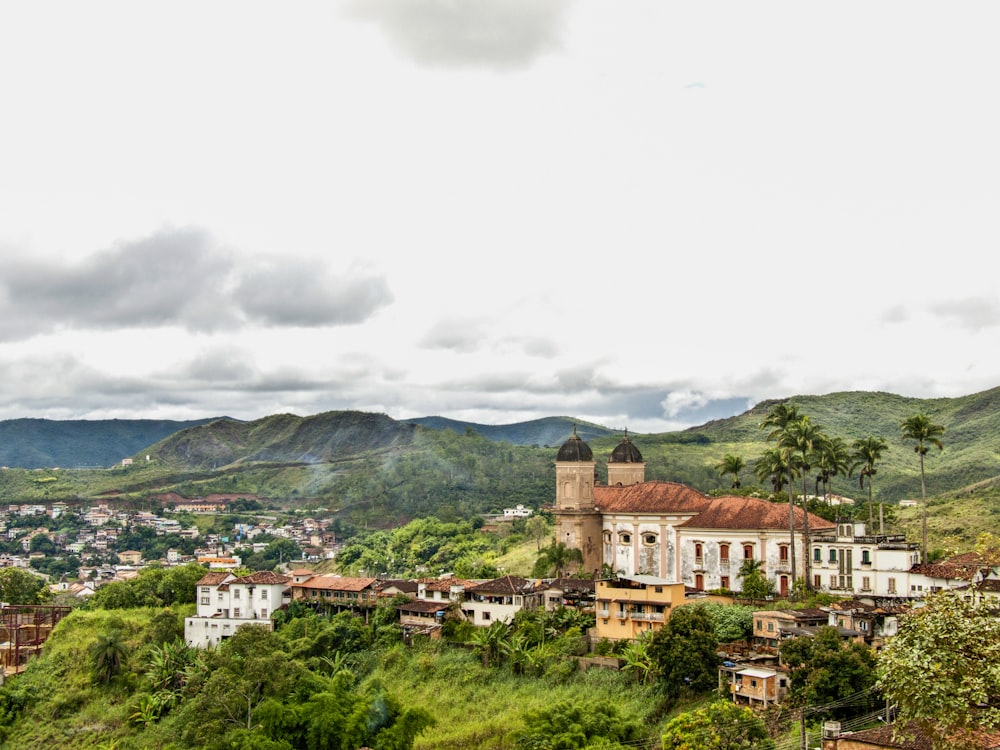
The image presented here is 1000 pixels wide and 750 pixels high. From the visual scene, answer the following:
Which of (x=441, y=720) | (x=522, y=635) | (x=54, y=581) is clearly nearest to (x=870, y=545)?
(x=522, y=635)

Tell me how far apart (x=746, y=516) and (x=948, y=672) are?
36206mm

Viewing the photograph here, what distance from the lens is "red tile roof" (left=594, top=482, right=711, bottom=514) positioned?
5838cm

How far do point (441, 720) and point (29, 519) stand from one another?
146577 mm

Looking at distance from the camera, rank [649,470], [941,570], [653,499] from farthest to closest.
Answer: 1. [649,470]
2. [653,499]
3. [941,570]

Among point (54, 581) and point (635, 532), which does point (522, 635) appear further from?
point (54, 581)

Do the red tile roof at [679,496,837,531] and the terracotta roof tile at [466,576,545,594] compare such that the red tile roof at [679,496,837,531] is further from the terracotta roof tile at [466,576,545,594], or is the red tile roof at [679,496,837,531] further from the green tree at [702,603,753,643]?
the terracotta roof tile at [466,576,545,594]

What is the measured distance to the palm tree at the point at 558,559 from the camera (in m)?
60.5

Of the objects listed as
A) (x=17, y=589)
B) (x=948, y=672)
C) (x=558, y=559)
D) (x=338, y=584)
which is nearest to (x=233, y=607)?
(x=338, y=584)

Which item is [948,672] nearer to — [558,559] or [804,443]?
[804,443]

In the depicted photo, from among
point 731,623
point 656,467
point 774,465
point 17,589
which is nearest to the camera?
point 731,623

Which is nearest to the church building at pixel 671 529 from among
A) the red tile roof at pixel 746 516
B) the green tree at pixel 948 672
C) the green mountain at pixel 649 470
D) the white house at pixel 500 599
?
the red tile roof at pixel 746 516

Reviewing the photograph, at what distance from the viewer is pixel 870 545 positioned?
48531 millimetres

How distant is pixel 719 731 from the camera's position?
1271 inches

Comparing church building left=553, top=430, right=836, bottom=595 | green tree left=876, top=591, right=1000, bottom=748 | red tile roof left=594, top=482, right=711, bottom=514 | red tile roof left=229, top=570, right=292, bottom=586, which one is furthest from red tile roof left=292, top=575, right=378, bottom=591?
green tree left=876, top=591, right=1000, bottom=748
